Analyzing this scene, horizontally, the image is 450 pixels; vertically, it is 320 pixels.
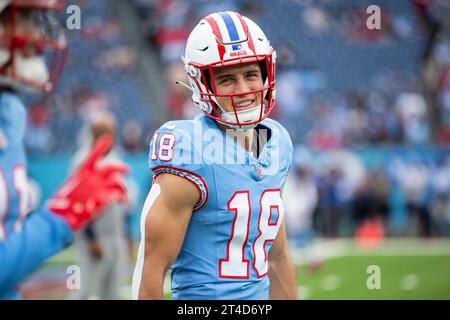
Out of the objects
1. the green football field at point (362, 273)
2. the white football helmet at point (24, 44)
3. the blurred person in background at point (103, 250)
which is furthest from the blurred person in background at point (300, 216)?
the white football helmet at point (24, 44)

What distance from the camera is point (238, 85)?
2662 millimetres

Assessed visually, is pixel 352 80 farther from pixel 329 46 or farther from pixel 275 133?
pixel 275 133

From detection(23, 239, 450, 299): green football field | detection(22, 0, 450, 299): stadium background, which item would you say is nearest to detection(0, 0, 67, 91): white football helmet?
detection(23, 239, 450, 299): green football field

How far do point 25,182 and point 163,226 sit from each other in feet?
1.85

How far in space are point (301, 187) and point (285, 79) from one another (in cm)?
414

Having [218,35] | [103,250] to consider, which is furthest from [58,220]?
[103,250]

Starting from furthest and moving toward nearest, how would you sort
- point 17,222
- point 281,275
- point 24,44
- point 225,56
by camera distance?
point 281,275, point 24,44, point 225,56, point 17,222

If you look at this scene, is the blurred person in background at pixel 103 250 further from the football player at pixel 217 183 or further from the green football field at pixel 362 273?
the football player at pixel 217 183

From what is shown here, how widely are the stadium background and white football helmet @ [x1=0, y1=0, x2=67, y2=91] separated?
27.0 ft

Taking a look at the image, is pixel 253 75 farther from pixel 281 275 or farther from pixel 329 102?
pixel 329 102

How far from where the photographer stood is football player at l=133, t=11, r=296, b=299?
2.51m

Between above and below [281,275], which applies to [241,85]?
above

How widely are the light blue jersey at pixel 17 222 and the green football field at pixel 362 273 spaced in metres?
3.63

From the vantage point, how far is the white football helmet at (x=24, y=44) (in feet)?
8.81
